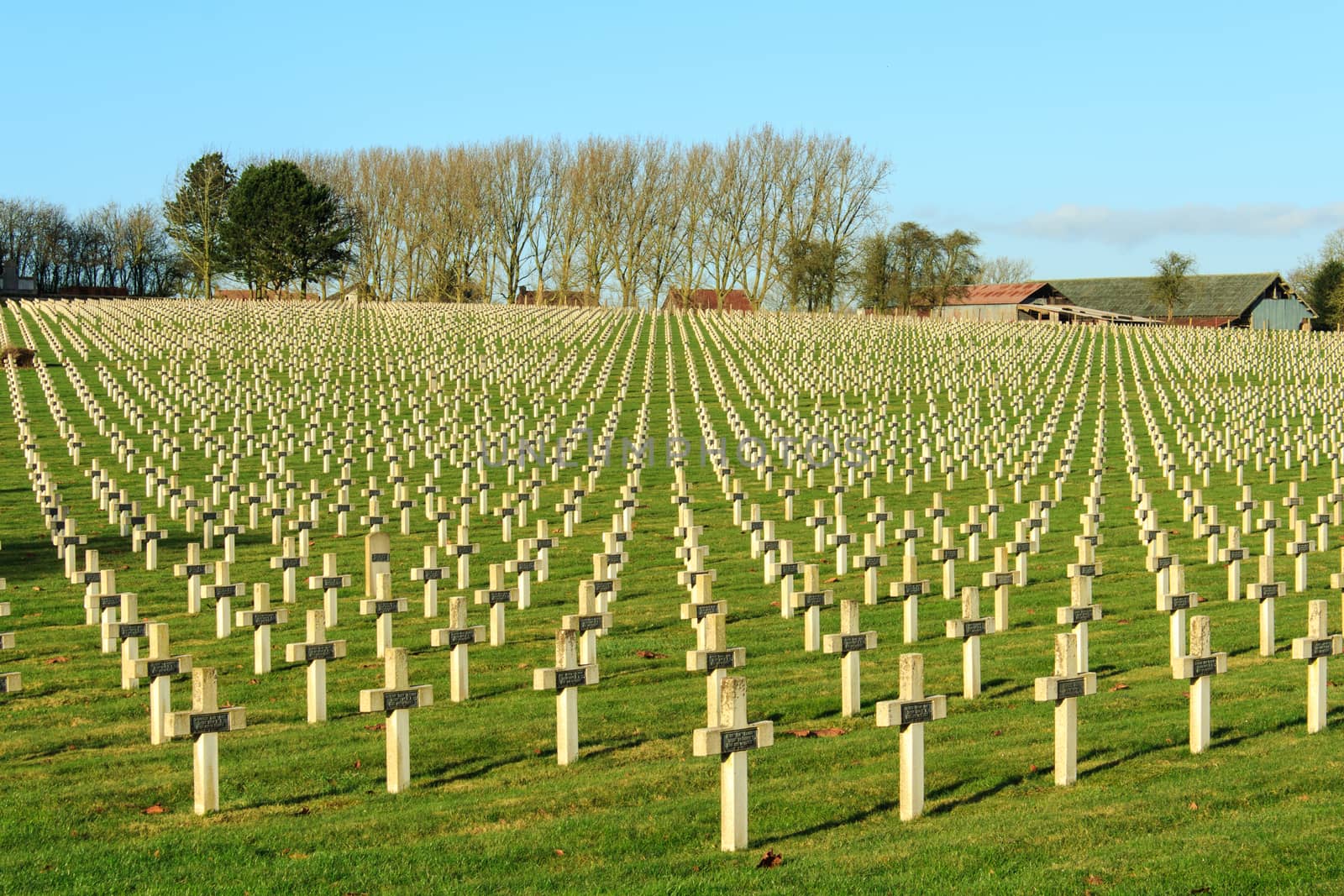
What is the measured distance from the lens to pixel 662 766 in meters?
8.82

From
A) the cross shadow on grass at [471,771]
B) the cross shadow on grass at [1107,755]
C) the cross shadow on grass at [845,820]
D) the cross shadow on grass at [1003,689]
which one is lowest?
the cross shadow on grass at [471,771]

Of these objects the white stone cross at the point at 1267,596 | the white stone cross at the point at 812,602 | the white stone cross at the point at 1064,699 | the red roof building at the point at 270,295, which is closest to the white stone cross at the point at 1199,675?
the white stone cross at the point at 1064,699

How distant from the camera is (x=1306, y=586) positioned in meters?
15.6

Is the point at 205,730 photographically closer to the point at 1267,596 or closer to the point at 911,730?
the point at 911,730

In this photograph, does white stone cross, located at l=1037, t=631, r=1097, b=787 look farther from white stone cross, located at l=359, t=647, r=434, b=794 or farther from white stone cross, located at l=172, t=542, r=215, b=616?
white stone cross, located at l=172, t=542, r=215, b=616

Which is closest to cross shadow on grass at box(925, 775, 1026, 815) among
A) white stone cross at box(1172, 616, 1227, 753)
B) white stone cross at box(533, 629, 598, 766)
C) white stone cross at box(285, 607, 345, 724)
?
white stone cross at box(1172, 616, 1227, 753)

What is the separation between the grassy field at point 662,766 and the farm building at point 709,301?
7859 centimetres

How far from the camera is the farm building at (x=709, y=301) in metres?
101

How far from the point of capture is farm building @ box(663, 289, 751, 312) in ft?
330

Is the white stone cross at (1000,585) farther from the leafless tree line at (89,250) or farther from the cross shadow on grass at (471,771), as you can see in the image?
the leafless tree line at (89,250)

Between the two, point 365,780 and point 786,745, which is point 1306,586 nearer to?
point 786,745

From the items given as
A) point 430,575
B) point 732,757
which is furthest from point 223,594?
point 732,757

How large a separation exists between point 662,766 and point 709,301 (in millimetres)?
107318

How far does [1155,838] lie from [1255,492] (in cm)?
2073
